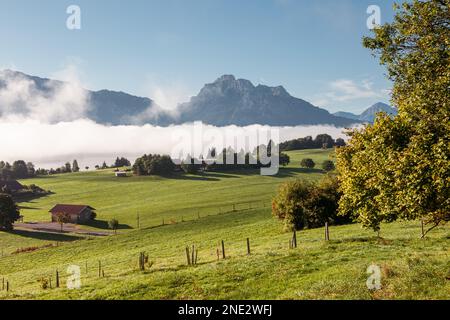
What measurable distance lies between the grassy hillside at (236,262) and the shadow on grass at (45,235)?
0.28 metres

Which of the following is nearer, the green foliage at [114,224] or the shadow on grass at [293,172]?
the green foliage at [114,224]

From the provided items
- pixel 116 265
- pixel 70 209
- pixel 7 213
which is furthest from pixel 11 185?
pixel 116 265

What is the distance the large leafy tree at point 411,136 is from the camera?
18.5 m

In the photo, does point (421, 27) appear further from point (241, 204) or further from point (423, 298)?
point (241, 204)

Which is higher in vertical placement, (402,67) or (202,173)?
(402,67)

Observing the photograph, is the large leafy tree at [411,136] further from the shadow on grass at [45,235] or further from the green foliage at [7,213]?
the green foliage at [7,213]

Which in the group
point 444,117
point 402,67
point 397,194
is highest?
point 402,67

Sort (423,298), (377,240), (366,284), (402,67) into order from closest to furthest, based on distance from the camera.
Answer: (423,298) → (366,284) → (402,67) → (377,240)

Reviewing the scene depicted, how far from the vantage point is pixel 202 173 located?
195250mm

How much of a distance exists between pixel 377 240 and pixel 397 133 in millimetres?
19524

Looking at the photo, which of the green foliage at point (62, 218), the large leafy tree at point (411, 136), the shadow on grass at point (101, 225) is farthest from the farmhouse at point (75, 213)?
the large leafy tree at point (411, 136)

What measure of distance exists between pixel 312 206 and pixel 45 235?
63800 mm

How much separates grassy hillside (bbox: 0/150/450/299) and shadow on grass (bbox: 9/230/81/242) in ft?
0.91
